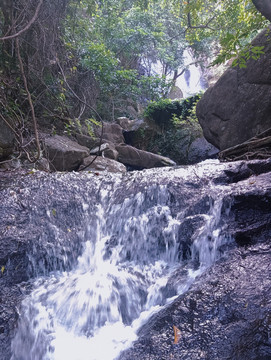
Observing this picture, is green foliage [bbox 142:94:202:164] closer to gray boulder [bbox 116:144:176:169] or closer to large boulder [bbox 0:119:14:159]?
gray boulder [bbox 116:144:176:169]

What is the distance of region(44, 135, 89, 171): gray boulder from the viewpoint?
6.37 m

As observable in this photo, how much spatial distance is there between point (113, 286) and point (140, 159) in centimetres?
649

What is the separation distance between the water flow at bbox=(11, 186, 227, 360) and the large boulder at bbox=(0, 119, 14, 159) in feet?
7.98

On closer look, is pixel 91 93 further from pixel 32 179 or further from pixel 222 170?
pixel 222 170

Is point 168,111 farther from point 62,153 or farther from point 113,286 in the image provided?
point 113,286

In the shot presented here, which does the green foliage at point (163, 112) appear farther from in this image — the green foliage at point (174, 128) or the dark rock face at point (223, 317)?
the dark rock face at point (223, 317)

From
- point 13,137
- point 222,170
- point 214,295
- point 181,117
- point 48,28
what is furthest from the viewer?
point 181,117

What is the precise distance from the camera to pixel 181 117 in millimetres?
11469

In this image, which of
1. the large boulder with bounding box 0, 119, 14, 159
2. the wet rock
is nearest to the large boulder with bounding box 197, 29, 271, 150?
the large boulder with bounding box 0, 119, 14, 159

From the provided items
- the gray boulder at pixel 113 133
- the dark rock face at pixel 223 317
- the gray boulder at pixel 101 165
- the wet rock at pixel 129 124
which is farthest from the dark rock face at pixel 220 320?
the wet rock at pixel 129 124

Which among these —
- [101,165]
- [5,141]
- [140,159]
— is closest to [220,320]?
[5,141]

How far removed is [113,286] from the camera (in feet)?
9.12

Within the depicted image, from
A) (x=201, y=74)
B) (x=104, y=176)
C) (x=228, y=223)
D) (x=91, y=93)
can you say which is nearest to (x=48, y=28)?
(x=91, y=93)

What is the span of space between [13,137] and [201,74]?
20501 mm
